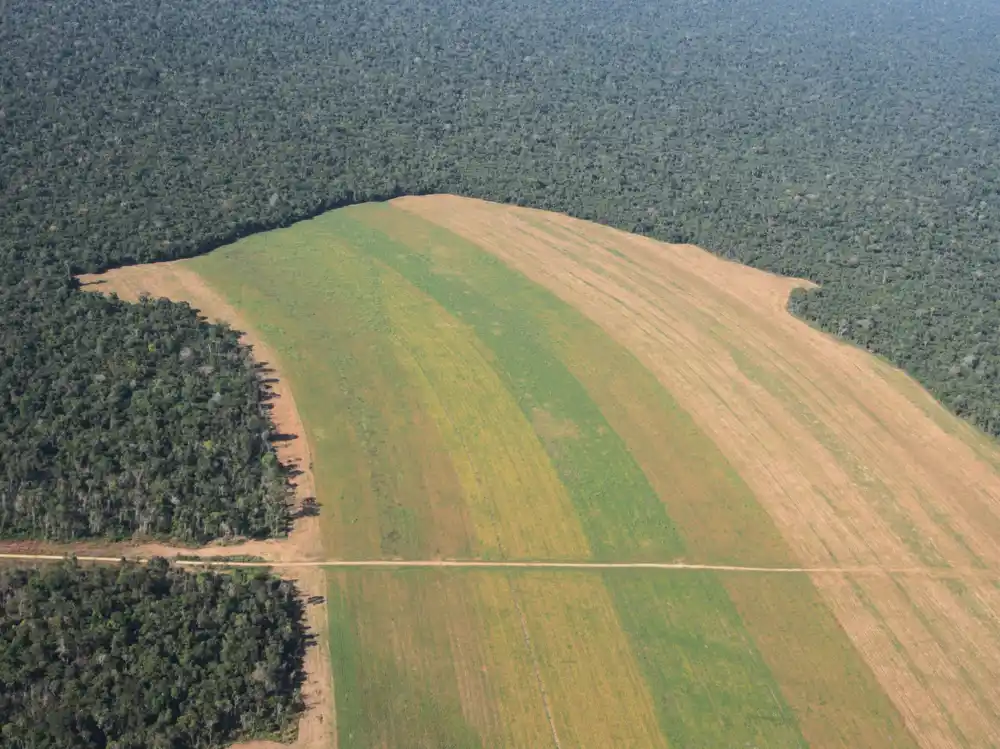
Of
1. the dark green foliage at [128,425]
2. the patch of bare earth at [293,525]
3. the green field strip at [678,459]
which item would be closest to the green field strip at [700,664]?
the green field strip at [678,459]

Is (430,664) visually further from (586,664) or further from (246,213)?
(246,213)

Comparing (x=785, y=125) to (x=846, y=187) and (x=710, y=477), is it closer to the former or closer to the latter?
(x=846, y=187)

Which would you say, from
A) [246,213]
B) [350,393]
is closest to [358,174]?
[246,213]

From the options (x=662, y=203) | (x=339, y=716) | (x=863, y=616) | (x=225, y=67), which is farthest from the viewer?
(x=225, y=67)

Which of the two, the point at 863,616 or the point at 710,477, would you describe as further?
the point at 710,477

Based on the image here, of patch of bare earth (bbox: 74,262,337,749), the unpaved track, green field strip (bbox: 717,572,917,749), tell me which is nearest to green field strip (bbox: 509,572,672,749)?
the unpaved track

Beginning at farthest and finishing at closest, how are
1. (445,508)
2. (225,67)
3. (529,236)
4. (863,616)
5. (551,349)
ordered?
1. (225,67)
2. (529,236)
3. (551,349)
4. (445,508)
5. (863,616)

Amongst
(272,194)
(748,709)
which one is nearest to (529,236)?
(272,194)
